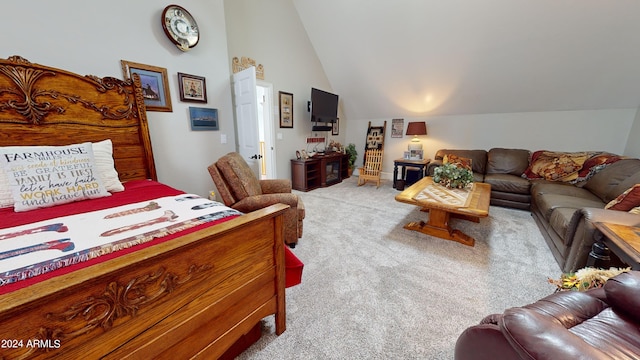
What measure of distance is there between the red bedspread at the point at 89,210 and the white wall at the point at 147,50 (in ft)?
2.33

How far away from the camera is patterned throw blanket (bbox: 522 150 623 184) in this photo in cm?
297

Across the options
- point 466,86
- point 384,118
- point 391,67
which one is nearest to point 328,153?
point 384,118

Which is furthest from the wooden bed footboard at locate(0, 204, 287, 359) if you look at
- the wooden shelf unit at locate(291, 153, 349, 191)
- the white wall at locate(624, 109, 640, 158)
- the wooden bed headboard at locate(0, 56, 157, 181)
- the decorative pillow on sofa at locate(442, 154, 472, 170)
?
the white wall at locate(624, 109, 640, 158)

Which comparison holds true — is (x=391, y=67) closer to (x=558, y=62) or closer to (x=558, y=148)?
(x=558, y=62)

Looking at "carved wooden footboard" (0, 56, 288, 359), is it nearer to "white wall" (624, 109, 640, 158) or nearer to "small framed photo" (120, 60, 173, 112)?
"small framed photo" (120, 60, 173, 112)

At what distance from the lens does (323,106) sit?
4641 mm

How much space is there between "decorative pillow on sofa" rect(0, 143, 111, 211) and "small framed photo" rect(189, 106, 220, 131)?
3.66ft

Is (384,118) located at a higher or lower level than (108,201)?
higher

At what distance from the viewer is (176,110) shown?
97.2 inches

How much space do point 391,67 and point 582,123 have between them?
317 centimetres

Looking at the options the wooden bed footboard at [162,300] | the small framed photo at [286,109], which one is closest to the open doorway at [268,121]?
the small framed photo at [286,109]

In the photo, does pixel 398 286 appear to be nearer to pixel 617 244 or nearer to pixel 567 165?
pixel 617 244

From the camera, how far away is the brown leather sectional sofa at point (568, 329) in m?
0.56

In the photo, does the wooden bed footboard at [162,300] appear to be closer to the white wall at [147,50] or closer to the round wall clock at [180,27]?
the white wall at [147,50]
